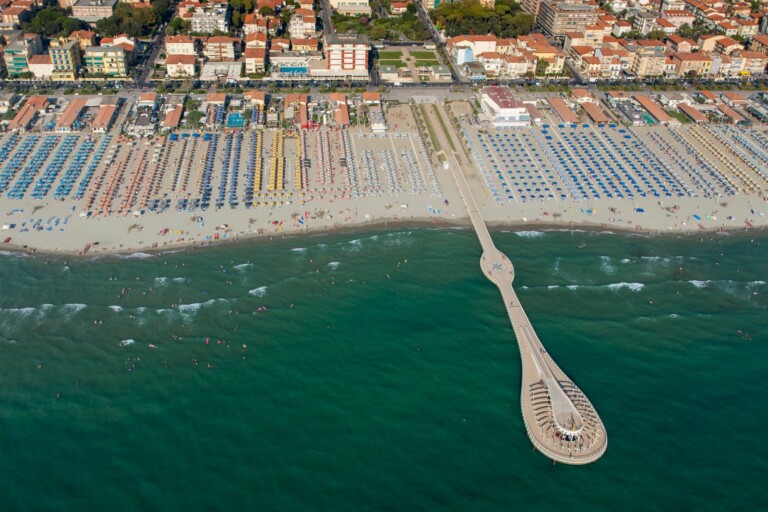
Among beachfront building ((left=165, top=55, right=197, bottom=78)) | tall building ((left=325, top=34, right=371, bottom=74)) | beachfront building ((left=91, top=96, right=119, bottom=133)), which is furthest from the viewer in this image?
tall building ((left=325, top=34, right=371, bottom=74))

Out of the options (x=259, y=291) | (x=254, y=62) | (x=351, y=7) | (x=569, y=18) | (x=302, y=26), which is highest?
(x=569, y=18)

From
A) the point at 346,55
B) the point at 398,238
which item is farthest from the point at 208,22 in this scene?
the point at 398,238

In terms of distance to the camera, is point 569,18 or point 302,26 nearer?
point 302,26

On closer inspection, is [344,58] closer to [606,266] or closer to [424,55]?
[424,55]

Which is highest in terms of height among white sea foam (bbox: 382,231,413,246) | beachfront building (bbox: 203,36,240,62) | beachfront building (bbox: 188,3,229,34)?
beachfront building (bbox: 188,3,229,34)

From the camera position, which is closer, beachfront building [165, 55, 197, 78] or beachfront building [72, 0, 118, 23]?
beachfront building [165, 55, 197, 78]

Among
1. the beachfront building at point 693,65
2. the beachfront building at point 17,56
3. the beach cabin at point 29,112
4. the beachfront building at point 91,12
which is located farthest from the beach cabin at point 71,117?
the beachfront building at point 693,65

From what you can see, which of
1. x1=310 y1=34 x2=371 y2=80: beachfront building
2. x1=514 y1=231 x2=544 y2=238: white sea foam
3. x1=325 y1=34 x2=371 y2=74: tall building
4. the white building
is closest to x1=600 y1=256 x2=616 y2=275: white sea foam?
x1=514 y1=231 x2=544 y2=238: white sea foam

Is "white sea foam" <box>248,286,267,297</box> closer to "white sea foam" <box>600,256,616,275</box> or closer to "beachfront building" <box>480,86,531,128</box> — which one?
"white sea foam" <box>600,256,616,275</box>
